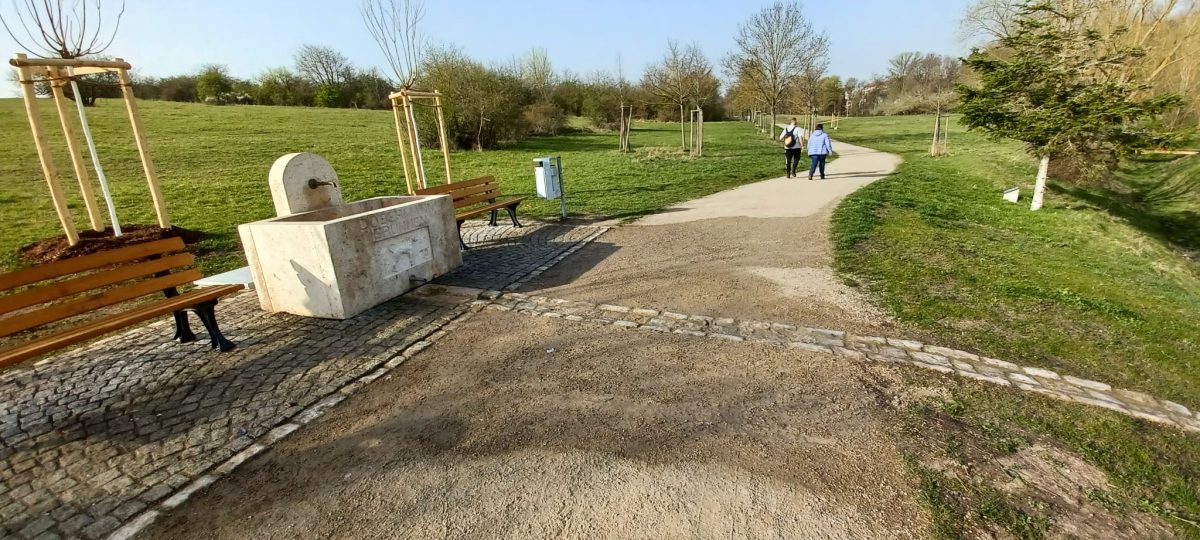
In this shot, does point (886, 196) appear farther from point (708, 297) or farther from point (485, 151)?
point (485, 151)

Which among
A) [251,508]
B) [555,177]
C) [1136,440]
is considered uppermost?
[555,177]

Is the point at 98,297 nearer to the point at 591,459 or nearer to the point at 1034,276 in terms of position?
the point at 591,459

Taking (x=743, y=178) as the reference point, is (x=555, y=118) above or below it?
above

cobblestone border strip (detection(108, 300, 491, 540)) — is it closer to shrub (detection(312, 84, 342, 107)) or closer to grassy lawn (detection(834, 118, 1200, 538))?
grassy lawn (detection(834, 118, 1200, 538))

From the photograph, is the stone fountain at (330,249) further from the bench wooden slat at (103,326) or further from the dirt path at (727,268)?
the dirt path at (727,268)

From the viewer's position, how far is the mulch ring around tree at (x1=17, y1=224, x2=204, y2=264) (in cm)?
699

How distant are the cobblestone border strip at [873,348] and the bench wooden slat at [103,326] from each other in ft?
7.90

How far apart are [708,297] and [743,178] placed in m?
9.91

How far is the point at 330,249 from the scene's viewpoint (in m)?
4.88

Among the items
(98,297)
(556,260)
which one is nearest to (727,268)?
(556,260)

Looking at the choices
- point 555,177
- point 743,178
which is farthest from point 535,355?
point 743,178

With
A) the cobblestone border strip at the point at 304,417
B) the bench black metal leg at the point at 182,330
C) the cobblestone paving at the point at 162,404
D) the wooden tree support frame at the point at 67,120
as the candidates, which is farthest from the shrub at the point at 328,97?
the cobblestone border strip at the point at 304,417

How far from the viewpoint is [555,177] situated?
969 cm

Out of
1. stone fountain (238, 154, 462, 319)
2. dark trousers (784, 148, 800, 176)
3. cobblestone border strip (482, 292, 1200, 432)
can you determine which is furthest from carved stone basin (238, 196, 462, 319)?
dark trousers (784, 148, 800, 176)
